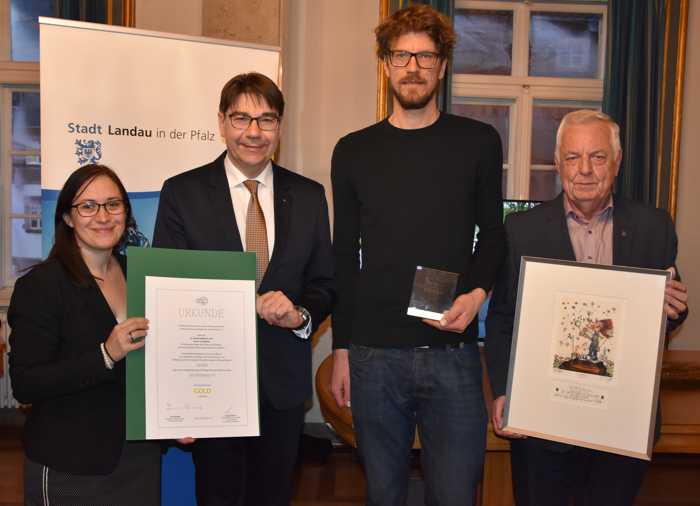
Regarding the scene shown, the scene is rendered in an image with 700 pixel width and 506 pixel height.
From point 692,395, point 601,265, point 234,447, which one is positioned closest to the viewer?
point 601,265

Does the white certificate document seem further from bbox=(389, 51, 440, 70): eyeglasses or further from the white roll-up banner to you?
the white roll-up banner

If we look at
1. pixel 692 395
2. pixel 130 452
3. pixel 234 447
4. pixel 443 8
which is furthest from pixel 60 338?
pixel 443 8

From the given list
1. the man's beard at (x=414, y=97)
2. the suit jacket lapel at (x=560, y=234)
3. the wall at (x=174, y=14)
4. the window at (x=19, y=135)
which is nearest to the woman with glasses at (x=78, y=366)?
the man's beard at (x=414, y=97)

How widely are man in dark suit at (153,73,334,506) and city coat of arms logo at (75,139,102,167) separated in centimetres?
133

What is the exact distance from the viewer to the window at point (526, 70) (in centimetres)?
509

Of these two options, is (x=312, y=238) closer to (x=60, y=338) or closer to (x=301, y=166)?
(x=60, y=338)

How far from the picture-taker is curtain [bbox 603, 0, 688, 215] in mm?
4711

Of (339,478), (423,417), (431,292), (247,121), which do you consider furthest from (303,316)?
(339,478)

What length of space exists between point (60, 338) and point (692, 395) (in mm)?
2371

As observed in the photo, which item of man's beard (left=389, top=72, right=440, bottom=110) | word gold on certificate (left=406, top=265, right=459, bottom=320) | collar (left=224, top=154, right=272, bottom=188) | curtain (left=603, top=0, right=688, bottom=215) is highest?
curtain (left=603, top=0, right=688, bottom=215)

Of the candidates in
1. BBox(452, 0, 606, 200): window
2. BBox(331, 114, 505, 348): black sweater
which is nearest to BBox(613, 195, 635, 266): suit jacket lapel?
BBox(331, 114, 505, 348): black sweater

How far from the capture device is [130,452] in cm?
190

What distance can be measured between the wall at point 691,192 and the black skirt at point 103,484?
4.27 metres

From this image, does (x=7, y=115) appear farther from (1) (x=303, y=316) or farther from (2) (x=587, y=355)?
(2) (x=587, y=355)
